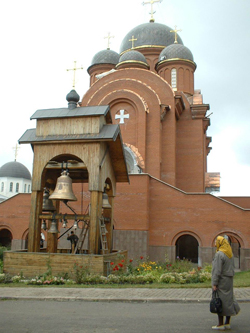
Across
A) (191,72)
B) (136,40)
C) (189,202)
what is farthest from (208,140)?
(189,202)

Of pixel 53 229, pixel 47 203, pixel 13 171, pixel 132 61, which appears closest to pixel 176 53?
pixel 132 61

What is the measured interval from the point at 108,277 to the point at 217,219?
10.0 m

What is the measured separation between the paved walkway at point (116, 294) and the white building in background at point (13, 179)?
37831mm

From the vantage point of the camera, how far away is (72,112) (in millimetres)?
10938

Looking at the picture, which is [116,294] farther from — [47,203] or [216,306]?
[47,203]

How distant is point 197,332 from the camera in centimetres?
520

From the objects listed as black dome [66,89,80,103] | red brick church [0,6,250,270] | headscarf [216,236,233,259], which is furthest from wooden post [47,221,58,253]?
red brick church [0,6,250,270]

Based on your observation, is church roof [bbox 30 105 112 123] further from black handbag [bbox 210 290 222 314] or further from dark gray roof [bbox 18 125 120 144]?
black handbag [bbox 210 290 222 314]

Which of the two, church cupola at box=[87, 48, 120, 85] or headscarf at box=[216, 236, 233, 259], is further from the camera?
church cupola at box=[87, 48, 120, 85]

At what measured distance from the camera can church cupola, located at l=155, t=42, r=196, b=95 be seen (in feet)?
89.3

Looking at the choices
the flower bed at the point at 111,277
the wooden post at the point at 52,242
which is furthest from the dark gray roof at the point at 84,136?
the flower bed at the point at 111,277

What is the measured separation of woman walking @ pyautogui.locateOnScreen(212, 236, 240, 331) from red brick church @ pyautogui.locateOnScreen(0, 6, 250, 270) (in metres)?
11.9

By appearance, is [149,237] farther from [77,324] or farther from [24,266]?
[77,324]

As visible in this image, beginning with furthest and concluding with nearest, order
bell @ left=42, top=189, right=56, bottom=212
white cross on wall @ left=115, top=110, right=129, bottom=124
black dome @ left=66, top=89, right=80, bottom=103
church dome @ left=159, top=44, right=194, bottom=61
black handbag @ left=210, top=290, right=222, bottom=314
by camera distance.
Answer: church dome @ left=159, top=44, right=194, bottom=61 < white cross on wall @ left=115, top=110, right=129, bottom=124 < bell @ left=42, top=189, right=56, bottom=212 < black dome @ left=66, top=89, right=80, bottom=103 < black handbag @ left=210, top=290, right=222, bottom=314
